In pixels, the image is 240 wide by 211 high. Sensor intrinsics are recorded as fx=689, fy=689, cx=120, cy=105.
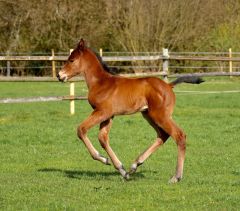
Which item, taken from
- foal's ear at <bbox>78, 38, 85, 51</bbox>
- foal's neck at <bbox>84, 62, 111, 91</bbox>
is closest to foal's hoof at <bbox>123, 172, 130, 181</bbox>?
foal's neck at <bbox>84, 62, 111, 91</bbox>

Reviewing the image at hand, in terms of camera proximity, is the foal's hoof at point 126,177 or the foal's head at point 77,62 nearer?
the foal's hoof at point 126,177

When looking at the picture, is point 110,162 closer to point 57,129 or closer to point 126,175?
point 126,175

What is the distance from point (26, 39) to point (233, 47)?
476 inches

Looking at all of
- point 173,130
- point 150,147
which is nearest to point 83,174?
point 150,147

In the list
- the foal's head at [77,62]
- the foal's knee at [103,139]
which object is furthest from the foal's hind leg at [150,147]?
the foal's head at [77,62]

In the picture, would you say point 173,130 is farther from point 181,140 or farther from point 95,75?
Result: point 95,75

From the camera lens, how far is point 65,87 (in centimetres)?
3291

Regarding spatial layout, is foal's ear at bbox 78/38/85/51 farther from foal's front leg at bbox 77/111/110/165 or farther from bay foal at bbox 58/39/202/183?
foal's front leg at bbox 77/111/110/165

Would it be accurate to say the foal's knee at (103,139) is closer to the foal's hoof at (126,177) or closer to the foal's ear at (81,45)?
the foal's hoof at (126,177)

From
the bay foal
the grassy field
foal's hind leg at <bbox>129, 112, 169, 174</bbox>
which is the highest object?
the bay foal

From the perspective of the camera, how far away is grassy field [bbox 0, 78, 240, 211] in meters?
7.91

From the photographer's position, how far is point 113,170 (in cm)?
1089

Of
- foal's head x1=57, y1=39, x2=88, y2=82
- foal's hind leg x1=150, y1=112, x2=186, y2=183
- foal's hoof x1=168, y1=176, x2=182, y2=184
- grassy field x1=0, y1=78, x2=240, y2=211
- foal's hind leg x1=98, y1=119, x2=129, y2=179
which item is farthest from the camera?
foal's head x1=57, y1=39, x2=88, y2=82

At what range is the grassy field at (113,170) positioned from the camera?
7906 mm
